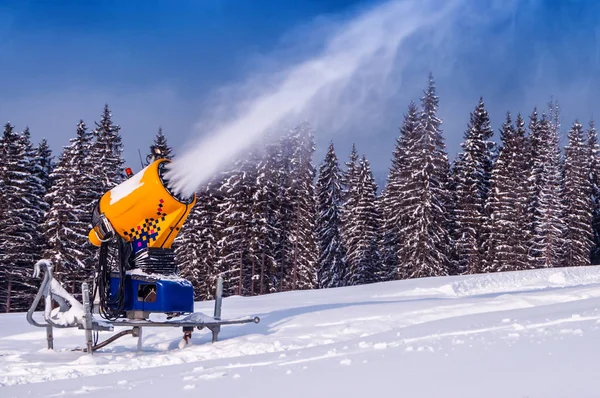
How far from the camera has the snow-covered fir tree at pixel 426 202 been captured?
44594mm

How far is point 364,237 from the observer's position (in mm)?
51281

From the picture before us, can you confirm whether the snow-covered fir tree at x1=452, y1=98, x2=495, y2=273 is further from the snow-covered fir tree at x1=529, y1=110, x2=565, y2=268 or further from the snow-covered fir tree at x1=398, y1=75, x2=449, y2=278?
the snow-covered fir tree at x1=529, y1=110, x2=565, y2=268

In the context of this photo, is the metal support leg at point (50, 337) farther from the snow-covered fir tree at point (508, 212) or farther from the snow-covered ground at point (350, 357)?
the snow-covered fir tree at point (508, 212)

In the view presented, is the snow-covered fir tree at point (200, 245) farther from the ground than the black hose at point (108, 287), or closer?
farther from the ground

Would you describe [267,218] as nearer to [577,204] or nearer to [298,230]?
[298,230]

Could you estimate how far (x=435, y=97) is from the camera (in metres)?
46.8

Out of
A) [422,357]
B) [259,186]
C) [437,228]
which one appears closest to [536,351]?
[422,357]

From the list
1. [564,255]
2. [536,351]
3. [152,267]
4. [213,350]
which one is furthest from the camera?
[564,255]

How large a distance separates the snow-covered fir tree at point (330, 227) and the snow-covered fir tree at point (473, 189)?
9570mm

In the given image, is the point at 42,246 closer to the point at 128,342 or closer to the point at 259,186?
the point at 259,186

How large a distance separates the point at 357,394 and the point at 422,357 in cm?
191

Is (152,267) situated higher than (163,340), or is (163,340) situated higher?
(152,267)

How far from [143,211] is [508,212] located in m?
41.8

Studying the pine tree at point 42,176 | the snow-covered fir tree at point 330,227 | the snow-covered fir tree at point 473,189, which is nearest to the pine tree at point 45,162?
the pine tree at point 42,176
